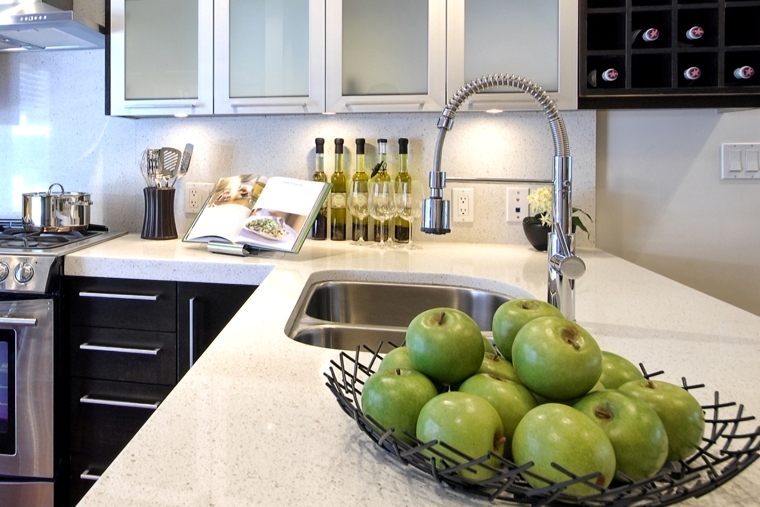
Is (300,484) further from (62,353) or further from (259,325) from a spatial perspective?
(62,353)

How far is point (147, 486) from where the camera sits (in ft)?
1.52

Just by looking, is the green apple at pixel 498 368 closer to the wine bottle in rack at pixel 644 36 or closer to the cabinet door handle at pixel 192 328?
the cabinet door handle at pixel 192 328

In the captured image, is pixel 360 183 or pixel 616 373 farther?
pixel 360 183

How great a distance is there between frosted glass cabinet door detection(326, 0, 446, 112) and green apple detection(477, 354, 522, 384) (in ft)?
4.45

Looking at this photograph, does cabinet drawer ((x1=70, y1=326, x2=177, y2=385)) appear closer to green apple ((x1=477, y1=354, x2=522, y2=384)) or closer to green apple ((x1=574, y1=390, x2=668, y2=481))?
green apple ((x1=477, y1=354, x2=522, y2=384))

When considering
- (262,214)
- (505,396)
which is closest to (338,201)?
(262,214)

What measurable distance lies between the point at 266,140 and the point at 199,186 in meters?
0.33

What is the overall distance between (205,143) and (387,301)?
112cm

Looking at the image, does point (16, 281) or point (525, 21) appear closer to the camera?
point (16, 281)

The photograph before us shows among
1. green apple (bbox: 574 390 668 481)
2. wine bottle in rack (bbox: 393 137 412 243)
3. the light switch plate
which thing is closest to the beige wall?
the light switch plate

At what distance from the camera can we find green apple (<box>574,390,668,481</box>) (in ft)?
1.34

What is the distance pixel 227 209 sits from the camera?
71.7 inches

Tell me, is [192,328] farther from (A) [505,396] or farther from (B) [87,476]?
(A) [505,396]

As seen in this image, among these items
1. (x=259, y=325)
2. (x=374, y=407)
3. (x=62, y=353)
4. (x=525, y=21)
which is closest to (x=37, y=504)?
(x=62, y=353)
